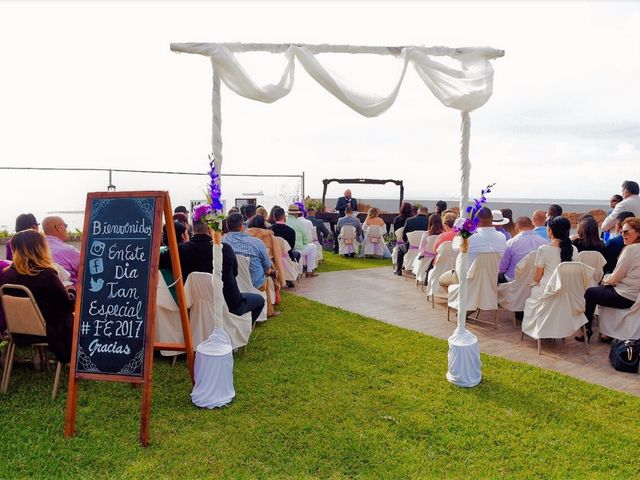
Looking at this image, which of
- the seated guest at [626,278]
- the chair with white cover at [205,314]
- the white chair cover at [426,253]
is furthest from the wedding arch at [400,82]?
the white chair cover at [426,253]

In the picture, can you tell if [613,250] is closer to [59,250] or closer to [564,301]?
[564,301]

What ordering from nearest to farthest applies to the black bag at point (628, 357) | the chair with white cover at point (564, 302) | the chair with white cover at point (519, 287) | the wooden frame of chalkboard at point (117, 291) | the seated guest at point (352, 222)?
1. the wooden frame of chalkboard at point (117, 291)
2. the black bag at point (628, 357)
3. the chair with white cover at point (564, 302)
4. the chair with white cover at point (519, 287)
5. the seated guest at point (352, 222)

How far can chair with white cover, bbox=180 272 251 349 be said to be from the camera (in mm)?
4508

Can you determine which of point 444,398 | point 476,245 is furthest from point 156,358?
point 476,245

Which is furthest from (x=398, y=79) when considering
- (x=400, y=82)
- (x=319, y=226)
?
(x=319, y=226)

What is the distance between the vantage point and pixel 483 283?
19.1 ft

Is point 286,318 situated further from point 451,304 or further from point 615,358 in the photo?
point 615,358

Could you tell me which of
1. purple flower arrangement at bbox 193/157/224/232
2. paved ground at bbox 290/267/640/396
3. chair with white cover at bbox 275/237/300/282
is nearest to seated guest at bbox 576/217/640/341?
paved ground at bbox 290/267/640/396

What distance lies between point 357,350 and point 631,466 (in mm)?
2552

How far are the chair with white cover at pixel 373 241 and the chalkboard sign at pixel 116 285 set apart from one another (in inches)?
324

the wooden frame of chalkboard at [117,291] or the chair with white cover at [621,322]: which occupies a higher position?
the wooden frame of chalkboard at [117,291]

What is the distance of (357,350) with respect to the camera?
4980 mm

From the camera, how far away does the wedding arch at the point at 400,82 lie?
422 centimetres

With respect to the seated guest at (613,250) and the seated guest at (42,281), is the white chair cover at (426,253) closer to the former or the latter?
the seated guest at (613,250)
